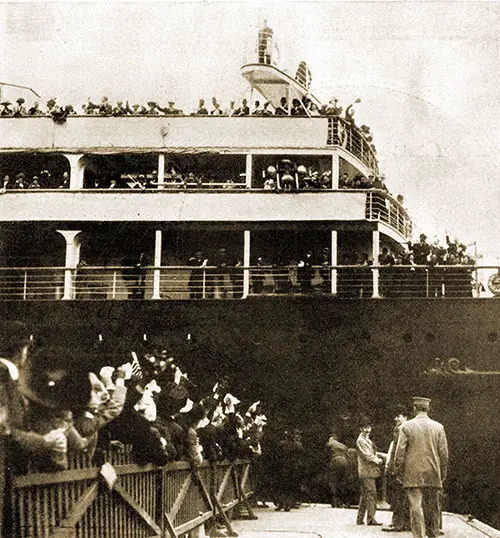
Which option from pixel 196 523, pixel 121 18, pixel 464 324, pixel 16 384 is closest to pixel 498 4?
pixel 121 18

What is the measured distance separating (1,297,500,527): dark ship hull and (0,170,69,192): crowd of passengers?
188 inches

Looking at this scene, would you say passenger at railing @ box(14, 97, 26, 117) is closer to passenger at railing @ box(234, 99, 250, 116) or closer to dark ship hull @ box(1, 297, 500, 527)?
passenger at railing @ box(234, 99, 250, 116)

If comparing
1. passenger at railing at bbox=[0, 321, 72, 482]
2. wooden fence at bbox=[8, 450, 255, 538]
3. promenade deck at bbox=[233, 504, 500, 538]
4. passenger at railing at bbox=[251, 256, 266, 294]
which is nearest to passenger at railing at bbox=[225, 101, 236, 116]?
passenger at railing at bbox=[251, 256, 266, 294]

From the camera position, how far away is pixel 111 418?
666 cm

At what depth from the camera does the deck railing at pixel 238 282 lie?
17.6 meters

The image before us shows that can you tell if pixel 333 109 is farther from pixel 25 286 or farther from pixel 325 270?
pixel 25 286

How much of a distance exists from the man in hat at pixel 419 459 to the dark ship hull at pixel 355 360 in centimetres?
577

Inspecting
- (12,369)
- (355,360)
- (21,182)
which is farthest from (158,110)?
(12,369)

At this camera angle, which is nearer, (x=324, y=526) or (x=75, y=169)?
(x=324, y=526)

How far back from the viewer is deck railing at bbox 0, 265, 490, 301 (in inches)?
695

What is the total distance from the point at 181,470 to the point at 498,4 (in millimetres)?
7575

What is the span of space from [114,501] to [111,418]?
867 mm

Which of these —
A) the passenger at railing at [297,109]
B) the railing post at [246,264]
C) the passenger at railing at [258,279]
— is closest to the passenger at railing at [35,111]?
the railing post at [246,264]

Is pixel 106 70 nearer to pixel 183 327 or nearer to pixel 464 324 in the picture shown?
pixel 183 327
